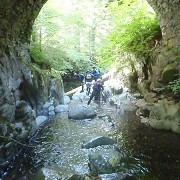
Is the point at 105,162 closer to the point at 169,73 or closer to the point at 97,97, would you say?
the point at 169,73

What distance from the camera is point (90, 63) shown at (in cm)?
1914

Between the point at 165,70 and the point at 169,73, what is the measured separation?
0.17m

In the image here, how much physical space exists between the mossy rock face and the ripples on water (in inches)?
70.5

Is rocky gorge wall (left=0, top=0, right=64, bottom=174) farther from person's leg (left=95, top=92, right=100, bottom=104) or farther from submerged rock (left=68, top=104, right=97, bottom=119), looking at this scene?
person's leg (left=95, top=92, right=100, bottom=104)

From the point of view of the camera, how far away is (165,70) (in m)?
7.83

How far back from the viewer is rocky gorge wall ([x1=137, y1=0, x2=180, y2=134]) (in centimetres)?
767

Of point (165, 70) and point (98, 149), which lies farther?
point (165, 70)

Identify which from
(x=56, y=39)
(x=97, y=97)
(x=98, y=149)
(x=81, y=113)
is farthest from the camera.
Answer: (x=56, y=39)

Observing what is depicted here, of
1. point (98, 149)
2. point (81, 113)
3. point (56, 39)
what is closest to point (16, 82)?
point (98, 149)

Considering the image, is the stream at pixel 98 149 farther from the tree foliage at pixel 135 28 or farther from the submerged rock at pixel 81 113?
the tree foliage at pixel 135 28

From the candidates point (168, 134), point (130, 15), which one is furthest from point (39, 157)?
point (130, 15)

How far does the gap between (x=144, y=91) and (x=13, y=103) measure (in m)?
5.75

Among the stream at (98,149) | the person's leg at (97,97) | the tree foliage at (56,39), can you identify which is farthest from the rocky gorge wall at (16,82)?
the person's leg at (97,97)

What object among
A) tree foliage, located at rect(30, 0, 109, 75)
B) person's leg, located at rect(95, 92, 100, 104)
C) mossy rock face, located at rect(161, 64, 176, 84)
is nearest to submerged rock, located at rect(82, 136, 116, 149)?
mossy rock face, located at rect(161, 64, 176, 84)
